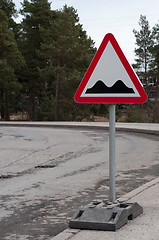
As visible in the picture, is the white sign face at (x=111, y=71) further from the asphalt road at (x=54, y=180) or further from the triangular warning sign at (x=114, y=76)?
the asphalt road at (x=54, y=180)

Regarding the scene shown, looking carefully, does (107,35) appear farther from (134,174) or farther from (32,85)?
(32,85)

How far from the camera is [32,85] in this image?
60156mm

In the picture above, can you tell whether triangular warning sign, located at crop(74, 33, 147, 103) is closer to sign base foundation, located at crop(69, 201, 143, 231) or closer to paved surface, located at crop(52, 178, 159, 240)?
sign base foundation, located at crop(69, 201, 143, 231)

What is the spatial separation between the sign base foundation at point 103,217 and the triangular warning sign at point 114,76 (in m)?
1.20

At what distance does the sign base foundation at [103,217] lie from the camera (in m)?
4.91

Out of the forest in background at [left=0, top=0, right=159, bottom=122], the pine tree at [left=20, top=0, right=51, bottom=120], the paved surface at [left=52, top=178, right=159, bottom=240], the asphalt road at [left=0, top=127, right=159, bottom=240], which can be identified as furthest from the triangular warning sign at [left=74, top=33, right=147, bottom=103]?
the pine tree at [left=20, top=0, right=51, bottom=120]

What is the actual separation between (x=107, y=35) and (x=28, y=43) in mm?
56200

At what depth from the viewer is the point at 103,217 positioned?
5.02 meters

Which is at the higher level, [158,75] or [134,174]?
[158,75]

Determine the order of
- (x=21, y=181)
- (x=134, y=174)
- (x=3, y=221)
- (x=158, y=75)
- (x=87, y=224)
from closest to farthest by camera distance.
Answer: (x=87, y=224) < (x=3, y=221) < (x=21, y=181) < (x=134, y=174) < (x=158, y=75)

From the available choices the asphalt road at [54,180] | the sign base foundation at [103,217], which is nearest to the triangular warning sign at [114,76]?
the sign base foundation at [103,217]

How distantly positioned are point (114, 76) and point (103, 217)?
157 centimetres

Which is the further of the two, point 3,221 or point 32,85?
point 32,85

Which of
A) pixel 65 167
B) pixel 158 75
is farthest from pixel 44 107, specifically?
pixel 65 167
